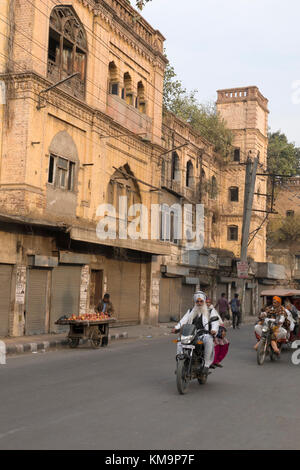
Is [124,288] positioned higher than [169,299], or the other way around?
[124,288]

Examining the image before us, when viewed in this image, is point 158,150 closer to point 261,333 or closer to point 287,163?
point 261,333

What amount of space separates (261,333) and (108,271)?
38.8 feet

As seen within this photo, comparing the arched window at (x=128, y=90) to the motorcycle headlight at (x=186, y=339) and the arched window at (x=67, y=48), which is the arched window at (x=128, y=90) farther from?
the motorcycle headlight at (x=186, y=339)

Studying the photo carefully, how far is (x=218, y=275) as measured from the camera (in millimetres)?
37688

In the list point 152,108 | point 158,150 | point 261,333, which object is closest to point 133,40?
point 152,108

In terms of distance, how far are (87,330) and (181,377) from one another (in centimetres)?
730

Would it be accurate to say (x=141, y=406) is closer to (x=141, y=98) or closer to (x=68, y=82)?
(x=68, y=82)

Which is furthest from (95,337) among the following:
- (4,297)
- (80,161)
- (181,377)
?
(80,161)

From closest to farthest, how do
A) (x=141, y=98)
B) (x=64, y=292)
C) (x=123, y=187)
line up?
(x=64, y=292)
(x=123, y=187)
(x=141, y=98)

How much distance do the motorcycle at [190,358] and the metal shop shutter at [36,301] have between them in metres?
9.71

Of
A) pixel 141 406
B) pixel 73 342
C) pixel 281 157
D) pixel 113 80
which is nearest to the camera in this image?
pixel 141 406

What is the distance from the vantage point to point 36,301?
18609 millimetres

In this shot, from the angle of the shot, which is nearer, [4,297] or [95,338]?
[95,338]

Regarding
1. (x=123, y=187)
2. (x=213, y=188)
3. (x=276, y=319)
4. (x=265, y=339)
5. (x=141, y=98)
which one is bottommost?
(x=265, y=339)
